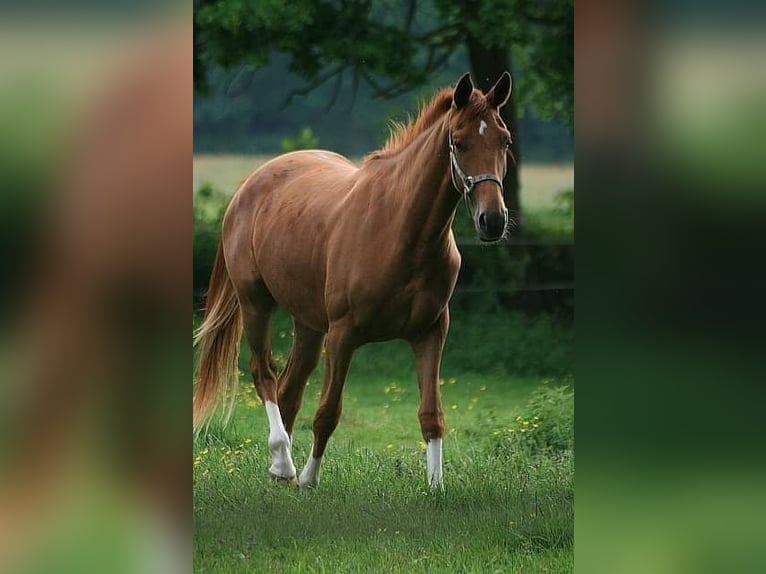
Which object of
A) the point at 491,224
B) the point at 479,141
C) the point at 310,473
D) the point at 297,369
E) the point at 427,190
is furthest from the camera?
the point at 297,369

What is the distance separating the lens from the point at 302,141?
4977 mm

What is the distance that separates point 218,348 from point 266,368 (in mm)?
243

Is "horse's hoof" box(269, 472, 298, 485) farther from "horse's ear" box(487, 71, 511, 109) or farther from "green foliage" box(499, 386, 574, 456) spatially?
"horse's ear" box(487, 71, 511, 109)

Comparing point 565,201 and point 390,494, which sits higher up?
point 565,201

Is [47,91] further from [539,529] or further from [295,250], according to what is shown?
[539,529]

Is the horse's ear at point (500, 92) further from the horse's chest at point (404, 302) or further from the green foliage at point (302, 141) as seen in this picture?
the green foliage at point (302, 141)

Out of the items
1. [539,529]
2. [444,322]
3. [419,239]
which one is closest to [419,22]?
[419,239]

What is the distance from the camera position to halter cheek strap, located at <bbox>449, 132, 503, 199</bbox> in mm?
4461

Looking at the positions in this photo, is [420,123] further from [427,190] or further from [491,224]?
[491,224]

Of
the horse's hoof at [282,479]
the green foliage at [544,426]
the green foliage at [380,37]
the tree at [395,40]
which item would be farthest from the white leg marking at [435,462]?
the green foliage at [380,37]

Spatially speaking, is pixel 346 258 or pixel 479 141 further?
pixel 346 258

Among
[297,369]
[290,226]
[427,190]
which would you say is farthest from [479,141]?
[297,369]

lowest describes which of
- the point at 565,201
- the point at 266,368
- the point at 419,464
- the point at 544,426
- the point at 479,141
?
the point at 419,464

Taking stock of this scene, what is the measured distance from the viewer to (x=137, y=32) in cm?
315
